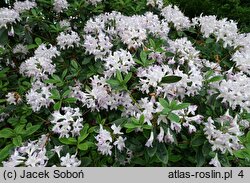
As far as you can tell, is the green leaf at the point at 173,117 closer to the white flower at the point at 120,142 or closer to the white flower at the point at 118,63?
the white flower at the point at 120,142

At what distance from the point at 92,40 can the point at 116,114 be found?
0.63 meters

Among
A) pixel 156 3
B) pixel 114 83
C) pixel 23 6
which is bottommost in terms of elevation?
pixel 114 83

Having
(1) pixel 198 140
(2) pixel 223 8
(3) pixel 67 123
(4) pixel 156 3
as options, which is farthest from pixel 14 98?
(2) pixel 223 8

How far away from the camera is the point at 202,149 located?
6.67 feet

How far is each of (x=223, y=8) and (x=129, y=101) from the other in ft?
8.98

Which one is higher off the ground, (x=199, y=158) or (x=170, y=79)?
(x=170, y=79)

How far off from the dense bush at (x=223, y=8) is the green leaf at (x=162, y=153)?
2.74 meters

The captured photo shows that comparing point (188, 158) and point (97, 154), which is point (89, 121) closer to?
point (97, 154)

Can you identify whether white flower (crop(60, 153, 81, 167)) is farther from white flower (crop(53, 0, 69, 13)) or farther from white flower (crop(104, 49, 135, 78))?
white flower (crop(53, 0, 69, 13))

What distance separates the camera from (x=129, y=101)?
220 centimetres

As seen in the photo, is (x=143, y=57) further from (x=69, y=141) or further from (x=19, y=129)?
(x=19, y=129)

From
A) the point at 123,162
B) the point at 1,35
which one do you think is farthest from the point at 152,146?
the point at 1,35

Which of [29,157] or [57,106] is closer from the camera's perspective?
[29,157]

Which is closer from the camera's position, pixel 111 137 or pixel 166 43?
pixel 111 137
